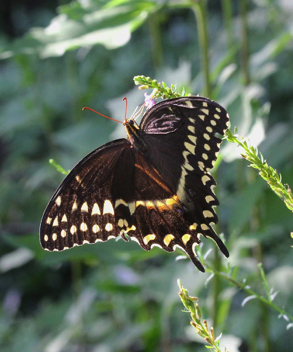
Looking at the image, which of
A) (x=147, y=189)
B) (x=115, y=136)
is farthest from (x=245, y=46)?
(x=147, y=189)

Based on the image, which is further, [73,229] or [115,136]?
[115,136]

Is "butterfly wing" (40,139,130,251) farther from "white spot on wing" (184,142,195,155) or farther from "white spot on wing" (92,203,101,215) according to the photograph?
"white spot on wing" (184,142,195,155)

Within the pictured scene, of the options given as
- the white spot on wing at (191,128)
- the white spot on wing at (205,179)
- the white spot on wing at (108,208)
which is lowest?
the white spot on wing at (108,208)

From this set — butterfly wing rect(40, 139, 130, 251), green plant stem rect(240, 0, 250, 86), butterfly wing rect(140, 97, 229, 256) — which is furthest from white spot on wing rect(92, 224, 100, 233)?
green plant stem rect(240, 0, 250, 86)

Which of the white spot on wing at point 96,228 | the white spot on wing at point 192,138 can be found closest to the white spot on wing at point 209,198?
the white spot on wing at point 192,138

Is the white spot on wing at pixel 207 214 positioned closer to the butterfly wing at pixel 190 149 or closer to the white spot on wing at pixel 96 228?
the butterfly wing at pixel 190 149

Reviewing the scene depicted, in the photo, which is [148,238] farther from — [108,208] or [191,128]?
[191,128]

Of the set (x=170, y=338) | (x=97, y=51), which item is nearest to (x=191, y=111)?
(x=170, y=338)
